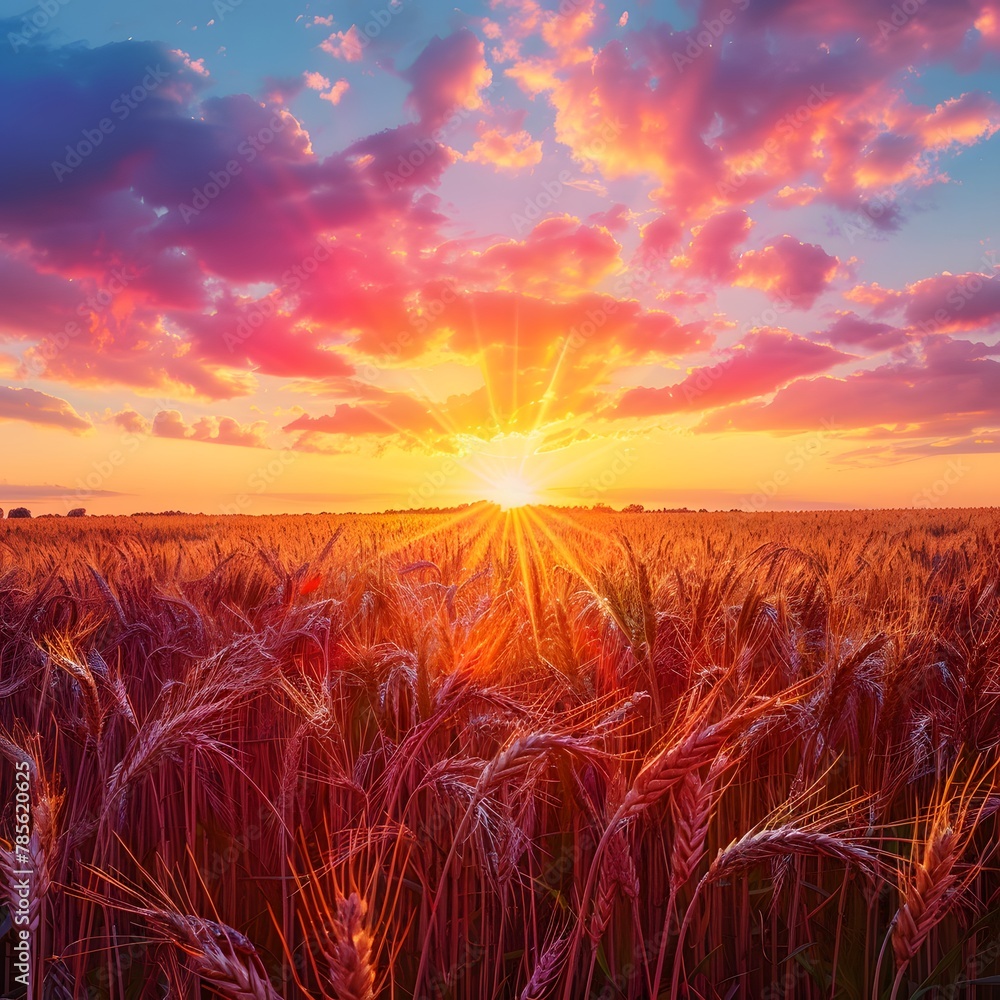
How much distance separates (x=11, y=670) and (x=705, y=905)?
4.10m

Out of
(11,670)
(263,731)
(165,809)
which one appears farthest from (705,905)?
(11,670)

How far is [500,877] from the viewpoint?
1.82 meters

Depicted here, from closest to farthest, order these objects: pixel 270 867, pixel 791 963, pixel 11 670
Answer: pixel 791 963
pixel 270 867
pixel 11 670

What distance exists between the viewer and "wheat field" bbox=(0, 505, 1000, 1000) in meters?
1.50

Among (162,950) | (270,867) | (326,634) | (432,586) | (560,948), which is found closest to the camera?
(560,948)

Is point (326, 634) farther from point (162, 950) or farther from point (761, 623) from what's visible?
point (761, 623)

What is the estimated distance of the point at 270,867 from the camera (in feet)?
8.73

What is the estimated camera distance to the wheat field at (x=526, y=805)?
1.50 meters

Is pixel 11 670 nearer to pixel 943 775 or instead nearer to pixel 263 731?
pixel 263 731

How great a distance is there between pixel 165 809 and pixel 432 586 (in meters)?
1.98

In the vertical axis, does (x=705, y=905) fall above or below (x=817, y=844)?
below

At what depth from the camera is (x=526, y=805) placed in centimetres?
216

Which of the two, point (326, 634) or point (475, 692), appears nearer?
point (475, 692)

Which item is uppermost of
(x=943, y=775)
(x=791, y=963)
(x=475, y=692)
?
(x=475, y=692)
